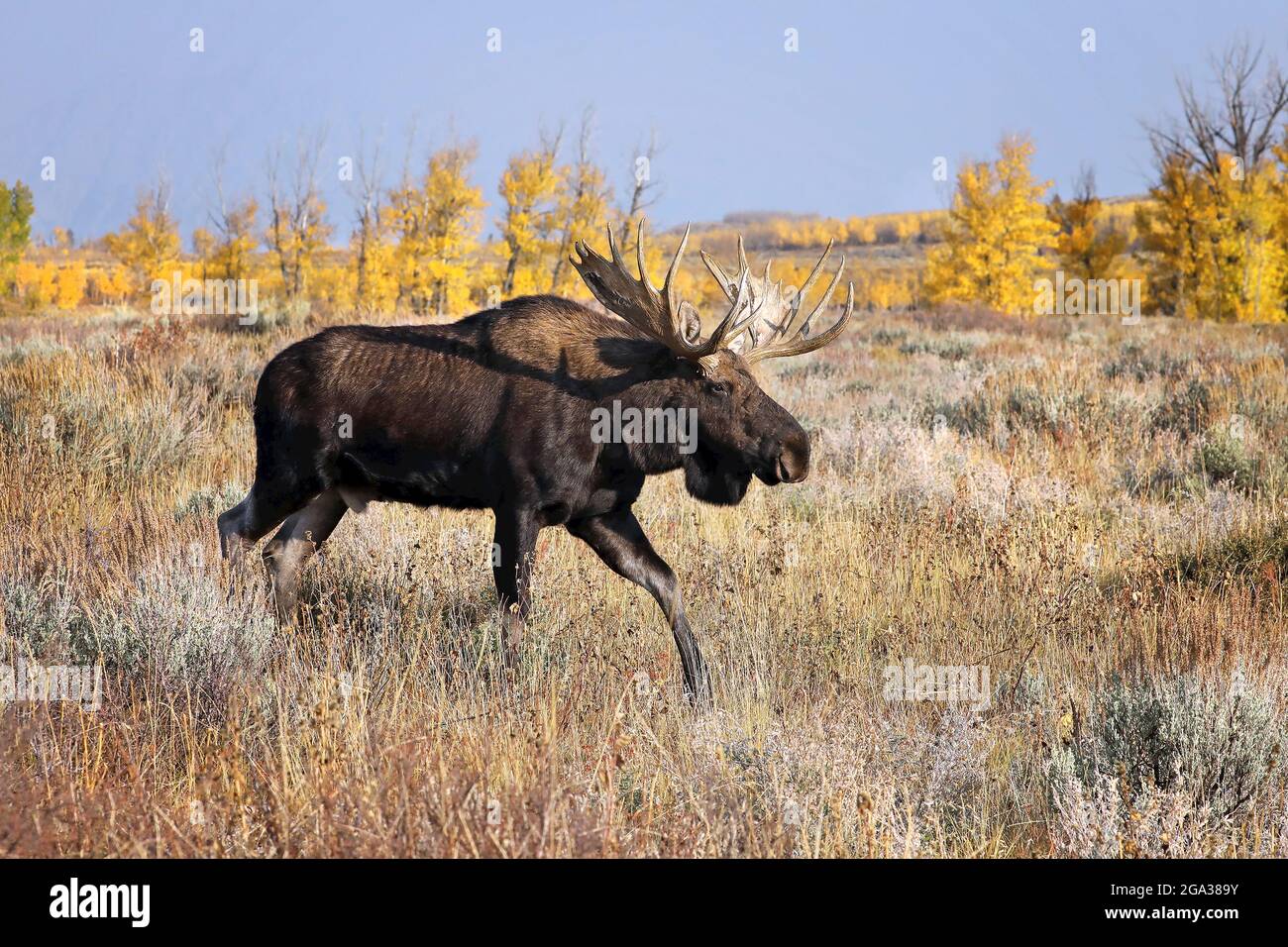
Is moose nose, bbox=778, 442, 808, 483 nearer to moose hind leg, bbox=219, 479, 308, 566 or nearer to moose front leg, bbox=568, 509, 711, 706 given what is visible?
moose front leg, bbox=568, 509, 711, 706

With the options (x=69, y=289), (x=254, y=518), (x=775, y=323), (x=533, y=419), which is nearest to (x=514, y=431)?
(x=533, y=419)

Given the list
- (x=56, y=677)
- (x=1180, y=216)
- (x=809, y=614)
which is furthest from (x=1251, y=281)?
(x=56, y=677)

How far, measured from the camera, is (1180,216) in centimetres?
4597

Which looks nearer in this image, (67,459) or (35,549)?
(35,549)

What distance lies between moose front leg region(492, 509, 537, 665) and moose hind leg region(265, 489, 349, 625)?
3.89 ft

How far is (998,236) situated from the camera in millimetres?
47938

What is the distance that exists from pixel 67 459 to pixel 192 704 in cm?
504

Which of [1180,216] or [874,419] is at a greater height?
[1180,216]
